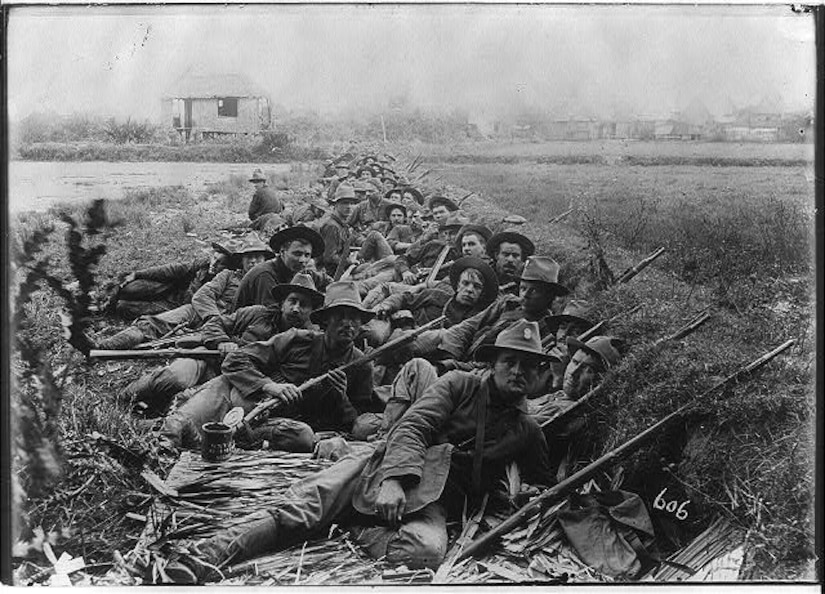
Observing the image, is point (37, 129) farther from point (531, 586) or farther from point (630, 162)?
point (531, 586)

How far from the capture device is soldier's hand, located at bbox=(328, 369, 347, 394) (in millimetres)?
4902

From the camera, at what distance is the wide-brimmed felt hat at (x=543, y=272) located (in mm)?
4973

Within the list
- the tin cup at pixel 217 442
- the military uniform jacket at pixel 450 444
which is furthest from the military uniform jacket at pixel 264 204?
the military uniform jacket at pixel 450 444

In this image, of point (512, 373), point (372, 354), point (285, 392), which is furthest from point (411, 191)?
point (285, 392)

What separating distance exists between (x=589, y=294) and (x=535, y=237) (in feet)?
1.42

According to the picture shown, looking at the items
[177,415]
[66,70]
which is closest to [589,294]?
[177,415]

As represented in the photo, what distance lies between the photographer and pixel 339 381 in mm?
4906

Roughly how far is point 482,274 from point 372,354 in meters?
0.75

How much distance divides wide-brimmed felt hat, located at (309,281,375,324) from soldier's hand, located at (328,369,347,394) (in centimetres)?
31

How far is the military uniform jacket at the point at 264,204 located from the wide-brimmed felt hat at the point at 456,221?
3.05 ft

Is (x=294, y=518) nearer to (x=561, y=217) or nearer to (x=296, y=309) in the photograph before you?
(x=296, y=309)

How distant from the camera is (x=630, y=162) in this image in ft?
16.6

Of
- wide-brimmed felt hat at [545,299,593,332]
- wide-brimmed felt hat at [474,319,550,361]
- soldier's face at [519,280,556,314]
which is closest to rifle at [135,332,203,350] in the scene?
wide-brimmed felt hat at [474,319,550,361]

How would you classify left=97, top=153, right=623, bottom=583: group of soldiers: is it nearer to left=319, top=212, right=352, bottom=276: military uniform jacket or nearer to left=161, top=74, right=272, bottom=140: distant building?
left=319, top=212, right=352, bottom=276: military uniform jacket
